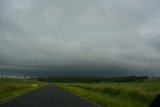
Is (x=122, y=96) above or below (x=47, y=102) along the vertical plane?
above

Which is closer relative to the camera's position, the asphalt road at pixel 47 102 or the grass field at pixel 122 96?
the asphalt road at pixel 47 102

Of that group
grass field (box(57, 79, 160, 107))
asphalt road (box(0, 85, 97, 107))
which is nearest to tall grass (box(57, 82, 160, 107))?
grass field (box(57, 79, 160, 107))

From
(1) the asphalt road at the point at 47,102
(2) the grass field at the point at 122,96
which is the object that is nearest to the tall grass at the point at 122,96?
(2) the grass field at the point at 122,96

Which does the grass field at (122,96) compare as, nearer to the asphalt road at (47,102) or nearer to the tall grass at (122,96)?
the tall grass at (122,96)

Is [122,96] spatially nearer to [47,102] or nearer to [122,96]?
[122,96]

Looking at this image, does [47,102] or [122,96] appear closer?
[47,102]

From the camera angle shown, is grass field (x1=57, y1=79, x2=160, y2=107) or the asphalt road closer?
the asphalt road

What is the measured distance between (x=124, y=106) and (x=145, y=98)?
8.40 meters

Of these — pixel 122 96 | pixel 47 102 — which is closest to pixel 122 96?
pixel 122 96

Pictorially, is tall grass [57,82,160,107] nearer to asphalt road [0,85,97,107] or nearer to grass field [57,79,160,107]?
grass field [57,79,160,107]

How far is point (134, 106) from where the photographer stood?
776 inches

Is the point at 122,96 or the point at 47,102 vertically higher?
the point at 122,96

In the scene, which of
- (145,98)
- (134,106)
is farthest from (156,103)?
(145,98)

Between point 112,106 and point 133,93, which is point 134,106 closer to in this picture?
point 112,106
